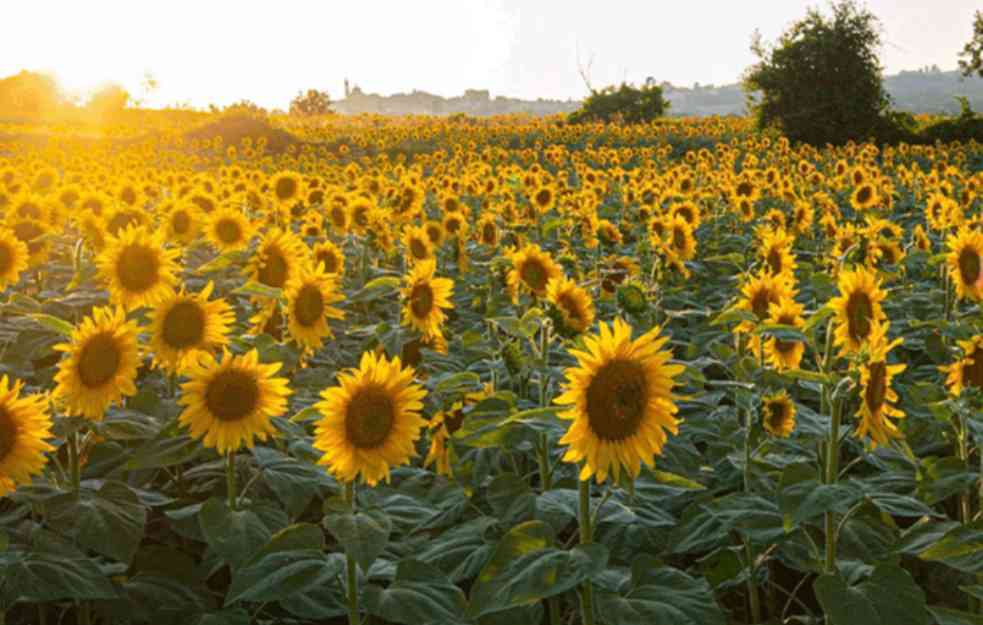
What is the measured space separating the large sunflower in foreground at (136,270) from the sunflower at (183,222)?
195 cm

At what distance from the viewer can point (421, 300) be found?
4.20 meters

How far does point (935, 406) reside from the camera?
11.4ft

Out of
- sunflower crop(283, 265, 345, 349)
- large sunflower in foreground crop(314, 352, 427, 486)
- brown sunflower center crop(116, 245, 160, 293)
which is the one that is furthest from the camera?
brown sunflower center crop(116, 245, 160, 293)

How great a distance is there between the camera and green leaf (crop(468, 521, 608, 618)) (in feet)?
7.23

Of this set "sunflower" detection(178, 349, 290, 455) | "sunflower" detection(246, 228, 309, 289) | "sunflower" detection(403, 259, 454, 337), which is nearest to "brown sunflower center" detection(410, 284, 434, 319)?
"sunflower" detection(403, 259, 454, 337)

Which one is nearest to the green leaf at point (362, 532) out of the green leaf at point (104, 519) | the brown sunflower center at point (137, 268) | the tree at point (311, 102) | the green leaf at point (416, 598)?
the green leaf at point (416, 598)

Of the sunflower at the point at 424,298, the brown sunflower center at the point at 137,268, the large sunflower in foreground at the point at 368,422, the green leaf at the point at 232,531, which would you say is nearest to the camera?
the green leaf at the point at 232,531

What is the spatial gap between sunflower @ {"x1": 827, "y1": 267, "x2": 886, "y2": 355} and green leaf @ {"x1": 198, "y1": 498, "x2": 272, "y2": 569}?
2.07 meters

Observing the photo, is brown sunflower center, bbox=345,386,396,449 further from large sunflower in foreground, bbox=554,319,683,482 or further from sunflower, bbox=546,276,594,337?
sunflower, bbox=546,276,594,337

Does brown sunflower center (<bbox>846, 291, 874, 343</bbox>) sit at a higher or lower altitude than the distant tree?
lower

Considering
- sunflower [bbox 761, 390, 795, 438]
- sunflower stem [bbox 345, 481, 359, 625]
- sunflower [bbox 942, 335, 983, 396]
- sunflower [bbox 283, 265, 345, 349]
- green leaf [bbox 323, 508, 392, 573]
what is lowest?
sunflower stem [bbox 345, 481, 359, 625]

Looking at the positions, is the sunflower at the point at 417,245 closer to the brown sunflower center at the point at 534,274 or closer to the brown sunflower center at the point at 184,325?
the brown sunflower center at the point at 534,274

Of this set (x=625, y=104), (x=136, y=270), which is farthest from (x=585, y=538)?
(x=625, y=104)

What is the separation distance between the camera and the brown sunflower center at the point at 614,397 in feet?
8.18
